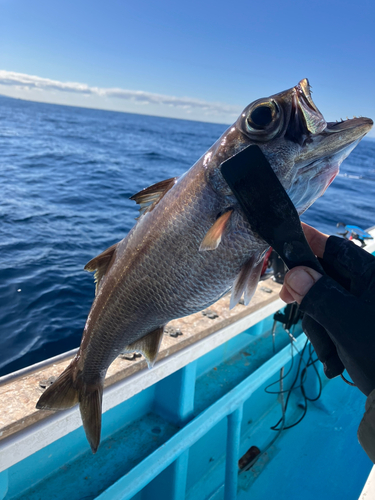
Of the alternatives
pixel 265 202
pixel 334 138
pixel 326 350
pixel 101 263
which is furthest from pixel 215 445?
pixel 334 138

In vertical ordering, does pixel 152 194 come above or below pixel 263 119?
below

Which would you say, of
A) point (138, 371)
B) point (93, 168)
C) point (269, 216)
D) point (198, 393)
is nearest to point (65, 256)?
point (198, 393)

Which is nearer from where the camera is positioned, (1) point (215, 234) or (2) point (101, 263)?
(1) point (215, 234)

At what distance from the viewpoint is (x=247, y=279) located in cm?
173

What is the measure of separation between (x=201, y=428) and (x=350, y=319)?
2.12m

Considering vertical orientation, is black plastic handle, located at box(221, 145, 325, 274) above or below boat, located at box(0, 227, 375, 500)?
above

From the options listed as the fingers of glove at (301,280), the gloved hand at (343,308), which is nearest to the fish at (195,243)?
the fingers of glove at (301,280)

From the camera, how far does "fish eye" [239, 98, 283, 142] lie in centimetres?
147

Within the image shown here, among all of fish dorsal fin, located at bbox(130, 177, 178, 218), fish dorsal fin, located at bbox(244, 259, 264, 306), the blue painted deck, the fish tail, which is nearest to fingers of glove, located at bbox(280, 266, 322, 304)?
fish dorsal fin, located at bbox(244, 259, 264, 306)

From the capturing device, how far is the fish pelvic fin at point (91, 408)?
201cm

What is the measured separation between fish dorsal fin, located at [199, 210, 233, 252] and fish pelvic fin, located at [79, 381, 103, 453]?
1100mm

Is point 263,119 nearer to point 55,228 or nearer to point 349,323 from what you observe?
point 349,323

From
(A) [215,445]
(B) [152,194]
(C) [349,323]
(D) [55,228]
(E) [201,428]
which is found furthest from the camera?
(D) [55,228]

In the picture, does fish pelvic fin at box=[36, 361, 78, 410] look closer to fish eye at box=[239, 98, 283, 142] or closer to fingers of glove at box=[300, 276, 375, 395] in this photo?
fingers of glove at box=[300, 276, 375, 395]
